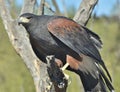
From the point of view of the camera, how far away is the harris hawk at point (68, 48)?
20.7 feet

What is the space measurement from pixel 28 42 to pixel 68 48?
538mm

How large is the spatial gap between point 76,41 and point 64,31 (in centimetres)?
19

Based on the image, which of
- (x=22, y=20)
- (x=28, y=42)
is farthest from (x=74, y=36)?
(x=22, y=20)

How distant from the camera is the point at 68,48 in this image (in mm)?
6391

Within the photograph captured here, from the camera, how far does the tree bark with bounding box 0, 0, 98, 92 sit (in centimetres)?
619

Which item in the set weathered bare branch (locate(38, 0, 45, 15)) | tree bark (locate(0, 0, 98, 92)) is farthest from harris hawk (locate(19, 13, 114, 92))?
weathered bare branch (locate(38, 0, 45, 15))

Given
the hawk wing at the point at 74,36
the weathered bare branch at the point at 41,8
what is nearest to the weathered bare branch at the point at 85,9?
the hawk wing at the point at 74,36

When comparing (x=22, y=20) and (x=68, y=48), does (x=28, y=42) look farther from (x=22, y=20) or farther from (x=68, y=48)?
(x=68, y=48)

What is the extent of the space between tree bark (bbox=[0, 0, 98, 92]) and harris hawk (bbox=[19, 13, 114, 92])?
130 mm


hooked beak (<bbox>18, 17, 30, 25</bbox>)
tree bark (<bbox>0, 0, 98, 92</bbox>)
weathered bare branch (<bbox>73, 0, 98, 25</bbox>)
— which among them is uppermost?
weathered bare branch (<bbox>73, 0, 98, 25</bbox>)

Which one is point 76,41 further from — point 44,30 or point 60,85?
point 60,85

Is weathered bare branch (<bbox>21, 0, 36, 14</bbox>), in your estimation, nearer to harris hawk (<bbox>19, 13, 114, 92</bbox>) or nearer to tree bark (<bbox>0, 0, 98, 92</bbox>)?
tree bark (<bbox>0, 0, 98, 92</bbox>)

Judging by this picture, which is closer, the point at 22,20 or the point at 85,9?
the point at 22,20

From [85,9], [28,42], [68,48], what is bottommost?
[28,42]
